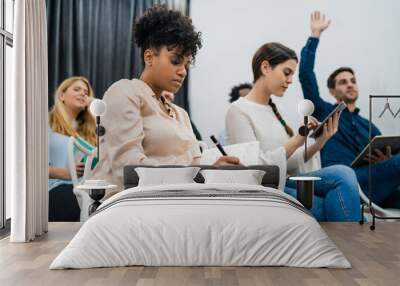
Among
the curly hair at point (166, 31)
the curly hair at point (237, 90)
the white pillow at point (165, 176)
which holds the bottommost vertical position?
the white pillow at point (165, 176)

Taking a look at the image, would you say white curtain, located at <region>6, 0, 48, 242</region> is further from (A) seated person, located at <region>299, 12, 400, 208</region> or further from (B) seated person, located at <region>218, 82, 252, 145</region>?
(A) seated person, located at <region>299, 12, 400, 208</region>

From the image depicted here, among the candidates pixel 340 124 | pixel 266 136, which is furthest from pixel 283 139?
pixel 340 124

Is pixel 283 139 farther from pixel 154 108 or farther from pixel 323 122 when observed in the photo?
pixel 154 108

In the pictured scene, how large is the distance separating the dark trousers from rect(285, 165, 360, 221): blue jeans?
2.57 m

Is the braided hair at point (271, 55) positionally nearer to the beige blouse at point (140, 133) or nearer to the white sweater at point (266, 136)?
the white sweater at point (266, 136)

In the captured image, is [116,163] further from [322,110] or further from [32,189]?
[322,110]

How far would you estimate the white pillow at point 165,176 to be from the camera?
21.2 feet

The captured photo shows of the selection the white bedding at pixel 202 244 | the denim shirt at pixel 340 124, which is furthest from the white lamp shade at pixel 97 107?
the white bedding at pixel 202 244

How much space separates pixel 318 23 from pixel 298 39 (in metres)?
0.32

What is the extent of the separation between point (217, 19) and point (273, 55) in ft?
2.69

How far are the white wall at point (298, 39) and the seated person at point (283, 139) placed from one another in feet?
0.55

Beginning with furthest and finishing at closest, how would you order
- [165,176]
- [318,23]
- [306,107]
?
1. [318,23]
2. [306,107]
3. [165,176]

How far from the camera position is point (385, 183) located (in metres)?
7.34

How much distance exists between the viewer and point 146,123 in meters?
7.00
